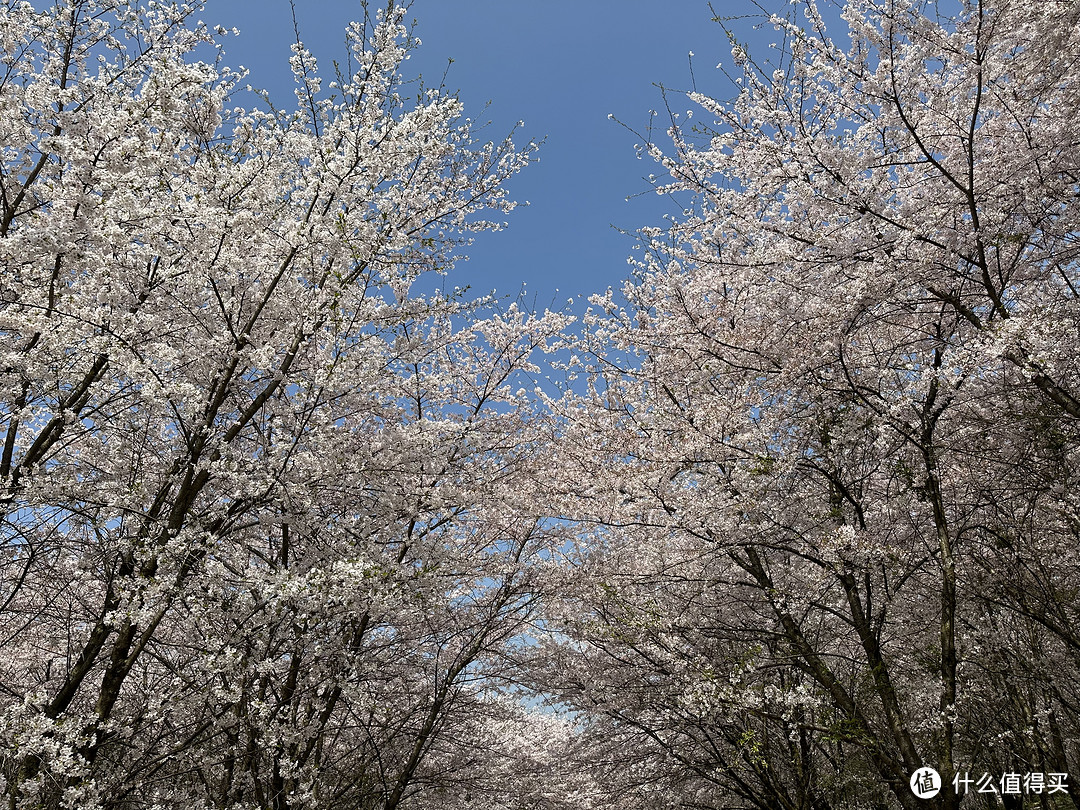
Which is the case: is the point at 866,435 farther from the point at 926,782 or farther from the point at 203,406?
the point at 203,406

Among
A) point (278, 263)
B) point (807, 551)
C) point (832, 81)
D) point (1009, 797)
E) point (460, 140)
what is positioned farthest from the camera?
point (1009, 797)

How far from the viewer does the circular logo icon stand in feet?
18.8

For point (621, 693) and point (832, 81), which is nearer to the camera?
point (832, 81)

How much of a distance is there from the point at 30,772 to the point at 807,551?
289 inches

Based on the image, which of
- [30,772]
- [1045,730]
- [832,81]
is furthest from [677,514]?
[1045,730]

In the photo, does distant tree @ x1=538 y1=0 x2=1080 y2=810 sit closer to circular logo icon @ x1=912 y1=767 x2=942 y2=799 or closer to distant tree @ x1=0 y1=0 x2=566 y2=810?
circular logo icon @ x1=912 y1=767 x2=942 y2=799

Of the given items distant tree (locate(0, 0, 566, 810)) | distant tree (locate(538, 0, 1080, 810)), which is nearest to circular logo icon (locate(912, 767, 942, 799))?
distant tree (locate(538, 0, 1080, 810))

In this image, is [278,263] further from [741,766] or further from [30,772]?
[741,766]

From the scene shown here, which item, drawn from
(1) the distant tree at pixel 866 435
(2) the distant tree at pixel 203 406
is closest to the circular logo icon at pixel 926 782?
(1) the distant tree at pixel 866 435

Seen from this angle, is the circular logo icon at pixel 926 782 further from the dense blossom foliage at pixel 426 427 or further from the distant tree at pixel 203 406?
the distant tree at pixel 203 406

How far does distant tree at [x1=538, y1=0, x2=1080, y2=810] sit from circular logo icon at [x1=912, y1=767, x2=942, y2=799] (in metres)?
0.15

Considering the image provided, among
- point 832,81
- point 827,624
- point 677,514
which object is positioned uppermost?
point 832,81

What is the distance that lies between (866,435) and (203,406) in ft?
20.8

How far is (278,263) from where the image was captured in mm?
5793
